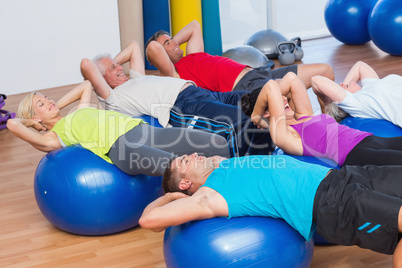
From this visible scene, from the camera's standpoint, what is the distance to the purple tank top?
247cm

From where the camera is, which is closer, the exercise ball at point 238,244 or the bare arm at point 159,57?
the exercise ball at point 238,244

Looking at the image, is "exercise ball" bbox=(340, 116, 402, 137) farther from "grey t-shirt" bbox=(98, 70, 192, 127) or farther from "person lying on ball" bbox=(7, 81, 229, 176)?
"grey t-shirt" bbox=(98, 70, 192, 127)

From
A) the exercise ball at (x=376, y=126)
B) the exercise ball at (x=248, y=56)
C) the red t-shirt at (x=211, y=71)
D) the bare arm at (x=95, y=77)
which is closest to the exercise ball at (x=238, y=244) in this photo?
the exercise ball at (x=376, y=126)

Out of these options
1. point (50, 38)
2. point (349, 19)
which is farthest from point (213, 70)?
point (349, 19)

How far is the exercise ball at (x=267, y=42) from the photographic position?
19.9ft

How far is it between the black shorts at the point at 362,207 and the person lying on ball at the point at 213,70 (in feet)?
5.70

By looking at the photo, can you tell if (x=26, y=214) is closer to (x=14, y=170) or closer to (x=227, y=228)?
(x=14, y=170)

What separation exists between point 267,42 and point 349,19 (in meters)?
1.03

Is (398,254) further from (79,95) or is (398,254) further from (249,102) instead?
(79,95)

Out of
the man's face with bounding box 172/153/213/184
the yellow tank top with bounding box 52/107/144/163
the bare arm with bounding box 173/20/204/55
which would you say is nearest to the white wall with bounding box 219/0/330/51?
the bare arm with bounding box 173/20/204/55

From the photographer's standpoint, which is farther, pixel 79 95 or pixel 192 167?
pixel 79 95

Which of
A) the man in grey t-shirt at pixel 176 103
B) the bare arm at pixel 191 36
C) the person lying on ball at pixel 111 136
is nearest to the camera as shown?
the person lying on ball at pixel 111 136

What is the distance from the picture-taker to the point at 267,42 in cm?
609

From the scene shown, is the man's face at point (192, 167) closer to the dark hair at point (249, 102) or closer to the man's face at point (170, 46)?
the dark hair at point (249, 102)
